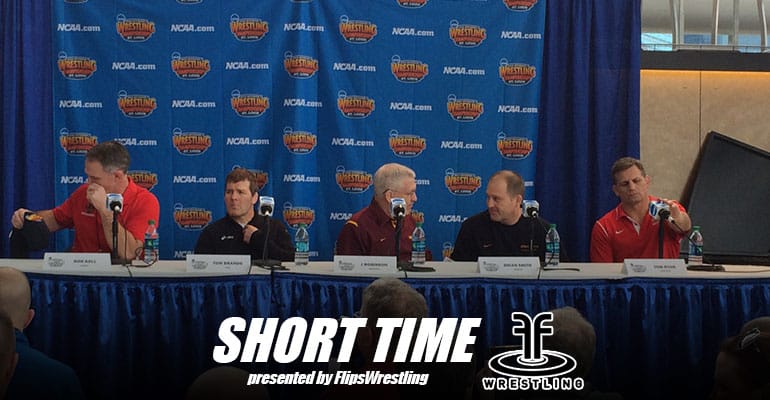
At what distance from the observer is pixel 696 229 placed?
4156 millimetres

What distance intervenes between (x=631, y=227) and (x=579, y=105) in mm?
1336

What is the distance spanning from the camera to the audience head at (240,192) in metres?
4.39

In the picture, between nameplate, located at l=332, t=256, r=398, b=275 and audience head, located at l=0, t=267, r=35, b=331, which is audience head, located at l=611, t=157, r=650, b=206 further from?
audience head, located at l=0, t=267, r=35, b=331

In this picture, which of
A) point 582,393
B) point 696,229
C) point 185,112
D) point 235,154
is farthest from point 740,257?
point 582,393

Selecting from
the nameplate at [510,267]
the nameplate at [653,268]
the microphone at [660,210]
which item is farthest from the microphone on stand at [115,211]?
the microphone at [660,210]

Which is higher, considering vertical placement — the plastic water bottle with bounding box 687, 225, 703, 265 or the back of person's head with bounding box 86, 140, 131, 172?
the back of person's head with bounding box 86, 140, 131, 172

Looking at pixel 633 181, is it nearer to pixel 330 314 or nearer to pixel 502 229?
pixel 502 229

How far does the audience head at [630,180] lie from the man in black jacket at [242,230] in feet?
5.78

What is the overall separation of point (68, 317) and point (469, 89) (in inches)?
125

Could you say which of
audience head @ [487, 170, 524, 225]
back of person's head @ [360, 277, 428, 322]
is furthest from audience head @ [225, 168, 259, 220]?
back of person's head @ [360, 277, 428, 322]

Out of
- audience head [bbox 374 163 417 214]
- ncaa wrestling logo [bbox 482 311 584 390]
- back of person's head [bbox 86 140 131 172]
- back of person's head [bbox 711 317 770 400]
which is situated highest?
back of person's head [bbox 86 140 131 172]

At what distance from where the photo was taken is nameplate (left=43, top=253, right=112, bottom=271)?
3.59 meters

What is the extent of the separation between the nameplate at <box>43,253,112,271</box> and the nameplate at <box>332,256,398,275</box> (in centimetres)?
97

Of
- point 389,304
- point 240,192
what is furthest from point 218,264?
point 389,304
